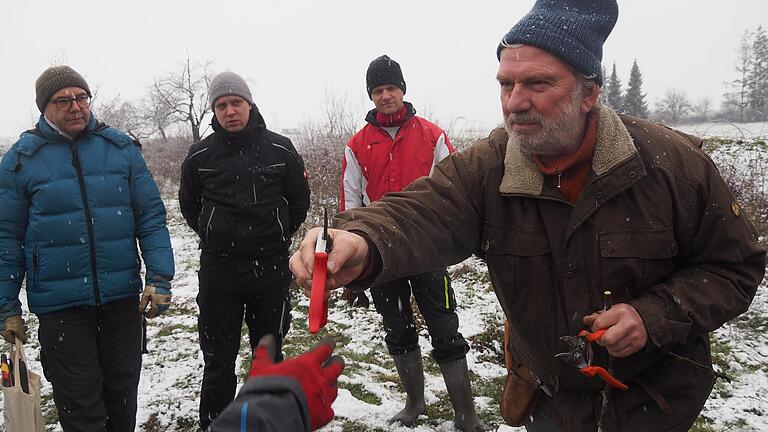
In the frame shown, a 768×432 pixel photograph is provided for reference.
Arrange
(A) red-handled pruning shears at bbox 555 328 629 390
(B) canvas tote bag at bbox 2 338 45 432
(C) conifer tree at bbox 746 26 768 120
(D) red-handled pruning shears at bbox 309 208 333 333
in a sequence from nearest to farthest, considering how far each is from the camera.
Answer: (D) red-handled pruning shears at bbox 309 208 333 333 → (A) red-handled pruning shears at bbox 555 328 629 390 → (B) canvas tote bag at bbox 2 338 45 432 → (C) conifer tree at bbox 746 26 768 120

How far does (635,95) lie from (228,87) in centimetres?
4534

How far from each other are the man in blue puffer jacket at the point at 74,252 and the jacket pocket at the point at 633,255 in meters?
2.62

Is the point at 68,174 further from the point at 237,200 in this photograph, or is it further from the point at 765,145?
the point at 765,145

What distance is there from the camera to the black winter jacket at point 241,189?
3172 millimetres

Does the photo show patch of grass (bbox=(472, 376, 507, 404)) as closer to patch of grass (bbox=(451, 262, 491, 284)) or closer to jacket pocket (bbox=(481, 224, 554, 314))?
jacket pocket (bbox=(481, 224, 554, 314))

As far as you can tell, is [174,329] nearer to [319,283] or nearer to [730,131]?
[319,283]

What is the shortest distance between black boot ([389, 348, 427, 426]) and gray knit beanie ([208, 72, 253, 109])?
2180 millimetres

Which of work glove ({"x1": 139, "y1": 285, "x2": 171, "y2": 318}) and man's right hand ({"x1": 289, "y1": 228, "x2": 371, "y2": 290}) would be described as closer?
man's right hand ({"x1": 289, "y1": 228, "x2": 371, "y2": 290})

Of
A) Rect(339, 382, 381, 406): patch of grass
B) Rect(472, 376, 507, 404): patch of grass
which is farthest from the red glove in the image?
Rect(472, 376, 507, 404): patch of grass

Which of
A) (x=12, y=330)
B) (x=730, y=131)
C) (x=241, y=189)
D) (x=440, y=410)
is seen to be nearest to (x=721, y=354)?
(x=440, y=410)

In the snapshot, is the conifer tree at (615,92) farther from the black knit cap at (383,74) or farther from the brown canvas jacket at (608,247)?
the brown canvas jacket at (608,247)

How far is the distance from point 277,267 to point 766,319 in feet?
17.2

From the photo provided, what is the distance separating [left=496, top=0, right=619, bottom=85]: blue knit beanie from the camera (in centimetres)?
165

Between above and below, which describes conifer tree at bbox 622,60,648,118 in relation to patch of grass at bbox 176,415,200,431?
above
